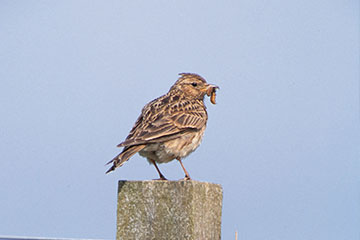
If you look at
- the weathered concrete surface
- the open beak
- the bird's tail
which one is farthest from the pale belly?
the weathered concrete surface

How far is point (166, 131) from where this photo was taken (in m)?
7.21

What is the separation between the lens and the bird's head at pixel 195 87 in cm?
886

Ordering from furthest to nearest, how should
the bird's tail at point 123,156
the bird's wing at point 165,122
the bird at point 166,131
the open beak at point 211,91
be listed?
the open beak at point 211,91 < the bird's wing at point 165,122 < the bird at point 166,131 < the bird's tail at point 123,156

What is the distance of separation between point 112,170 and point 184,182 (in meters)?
1.35

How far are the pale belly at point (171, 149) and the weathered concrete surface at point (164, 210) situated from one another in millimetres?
1530

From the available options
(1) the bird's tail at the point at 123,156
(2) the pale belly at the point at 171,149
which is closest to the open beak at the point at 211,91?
(2) the pale belly at the point at 171,149

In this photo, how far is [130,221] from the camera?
558 cm

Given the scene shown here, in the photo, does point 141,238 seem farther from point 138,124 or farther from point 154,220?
point 138,124

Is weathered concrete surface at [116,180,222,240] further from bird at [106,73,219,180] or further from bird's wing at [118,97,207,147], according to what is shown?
bird's wing at [118,97,207,147]

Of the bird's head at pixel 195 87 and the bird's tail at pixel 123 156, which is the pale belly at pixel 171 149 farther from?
the bird's head at pixel 195 87

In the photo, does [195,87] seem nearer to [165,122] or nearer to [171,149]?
[165,122]

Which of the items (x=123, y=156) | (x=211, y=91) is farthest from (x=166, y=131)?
(x=211, y=91)

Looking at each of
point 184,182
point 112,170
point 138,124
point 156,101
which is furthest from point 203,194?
point 156,101

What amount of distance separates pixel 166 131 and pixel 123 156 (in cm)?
92
